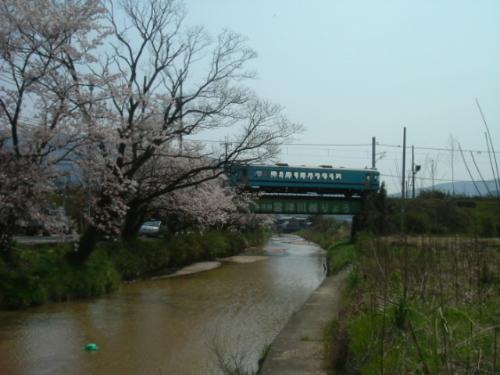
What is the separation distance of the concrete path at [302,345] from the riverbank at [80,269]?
6741 mm

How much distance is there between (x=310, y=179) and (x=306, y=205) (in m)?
2.26

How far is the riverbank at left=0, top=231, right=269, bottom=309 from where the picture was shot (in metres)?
13.8

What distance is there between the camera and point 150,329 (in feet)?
39.2

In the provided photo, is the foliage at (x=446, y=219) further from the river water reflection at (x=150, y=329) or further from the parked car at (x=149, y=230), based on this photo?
the parked car at (x=149, y=230)

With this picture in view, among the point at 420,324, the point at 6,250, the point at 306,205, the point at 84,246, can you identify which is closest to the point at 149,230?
the point at 306,205

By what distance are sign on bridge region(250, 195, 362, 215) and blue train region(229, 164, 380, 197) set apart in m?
0.54

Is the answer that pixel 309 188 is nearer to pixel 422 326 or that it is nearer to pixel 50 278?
pixel 50 278

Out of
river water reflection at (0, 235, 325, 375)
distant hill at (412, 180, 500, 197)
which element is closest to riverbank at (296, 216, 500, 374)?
distant hill at (412, 180, 500, 197)

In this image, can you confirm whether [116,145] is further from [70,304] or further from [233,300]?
[233,300]

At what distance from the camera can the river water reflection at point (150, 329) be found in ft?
29.7

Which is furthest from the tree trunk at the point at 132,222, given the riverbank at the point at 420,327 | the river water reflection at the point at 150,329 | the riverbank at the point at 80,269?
the riverbank at the point at 420,327

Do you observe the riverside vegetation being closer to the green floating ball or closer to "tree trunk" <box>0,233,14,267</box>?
the green floating ball

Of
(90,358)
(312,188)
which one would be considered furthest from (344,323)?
(312,188)

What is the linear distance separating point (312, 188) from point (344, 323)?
90.6ft
